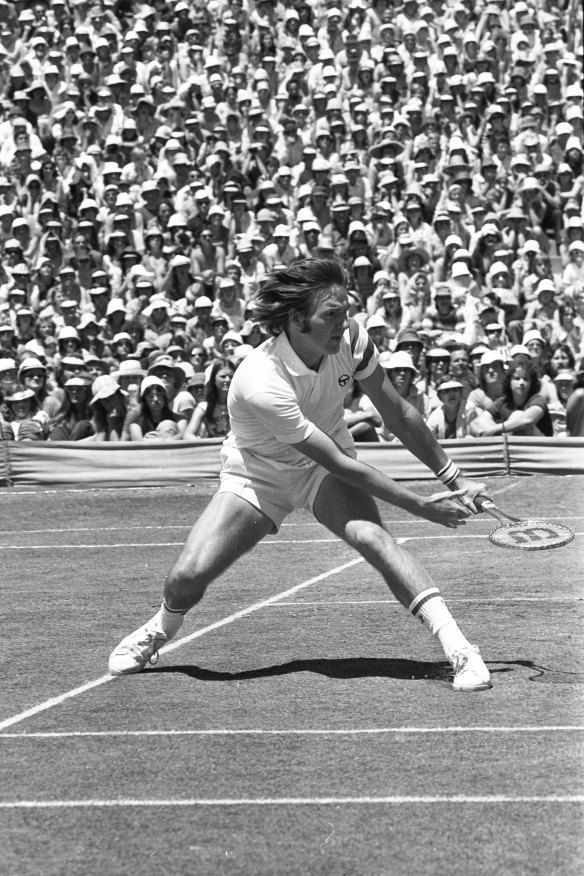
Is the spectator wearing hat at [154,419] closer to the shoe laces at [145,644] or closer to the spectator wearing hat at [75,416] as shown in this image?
the spectator wearing hat at [75,416]

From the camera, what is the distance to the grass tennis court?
411 centimetres

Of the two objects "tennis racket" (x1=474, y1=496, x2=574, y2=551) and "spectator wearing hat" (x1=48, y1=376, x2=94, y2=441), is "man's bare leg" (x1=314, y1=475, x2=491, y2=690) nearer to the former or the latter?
"tennis racket" (x1=474, y1=496, x2=574, y2=551)

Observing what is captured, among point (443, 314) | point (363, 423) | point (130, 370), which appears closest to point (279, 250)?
point (443, 314)

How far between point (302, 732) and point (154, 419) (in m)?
A: 10.7

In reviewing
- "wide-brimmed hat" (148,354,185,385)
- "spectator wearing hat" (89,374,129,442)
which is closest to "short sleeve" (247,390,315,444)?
"wide-brimmed hat" (148,354,185,385)

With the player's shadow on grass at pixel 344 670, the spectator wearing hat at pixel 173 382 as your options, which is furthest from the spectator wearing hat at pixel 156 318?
the player's shadow on grass at pixel 344 670

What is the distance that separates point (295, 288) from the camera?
20.1ft

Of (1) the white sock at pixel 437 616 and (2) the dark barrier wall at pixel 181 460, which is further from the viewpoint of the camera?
(2) the dark barrier wall at pixel 181 460

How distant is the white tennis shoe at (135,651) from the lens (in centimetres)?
661

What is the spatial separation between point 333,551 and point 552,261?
27.9ft

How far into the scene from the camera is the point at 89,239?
20062 mm

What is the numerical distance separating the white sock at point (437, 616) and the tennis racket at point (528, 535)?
1.14ft

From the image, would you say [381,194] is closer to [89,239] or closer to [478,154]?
[478,154]

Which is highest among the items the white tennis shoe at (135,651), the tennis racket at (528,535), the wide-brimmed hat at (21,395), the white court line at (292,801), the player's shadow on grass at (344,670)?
the tennis racket at (528,535)
